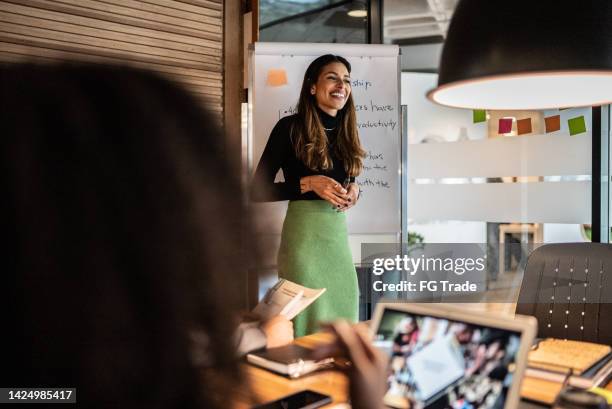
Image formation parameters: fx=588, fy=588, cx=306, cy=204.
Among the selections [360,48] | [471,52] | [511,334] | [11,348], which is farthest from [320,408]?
[360,48]

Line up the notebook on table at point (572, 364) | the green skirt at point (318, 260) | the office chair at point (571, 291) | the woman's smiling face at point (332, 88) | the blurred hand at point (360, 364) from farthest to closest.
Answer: the woman's smiling face at point (332, 88), the green skirt at point (318, 260), the office chair at point (571, 291), the notebook on table at point (572, 364), the blurred hand at point (360, 364)

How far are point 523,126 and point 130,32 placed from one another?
2587 millimetres

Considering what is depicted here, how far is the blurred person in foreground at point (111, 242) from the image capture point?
1.45 ft

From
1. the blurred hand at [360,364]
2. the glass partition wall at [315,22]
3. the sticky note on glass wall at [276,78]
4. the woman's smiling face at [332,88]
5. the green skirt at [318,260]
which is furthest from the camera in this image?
the glass partition wall at [315,22]

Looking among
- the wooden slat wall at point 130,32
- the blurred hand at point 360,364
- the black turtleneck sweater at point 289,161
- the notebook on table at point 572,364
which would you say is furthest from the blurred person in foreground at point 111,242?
the black turtleneck sweater at point 289,161

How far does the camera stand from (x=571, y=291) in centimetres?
221

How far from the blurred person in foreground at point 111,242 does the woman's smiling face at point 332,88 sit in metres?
2.90

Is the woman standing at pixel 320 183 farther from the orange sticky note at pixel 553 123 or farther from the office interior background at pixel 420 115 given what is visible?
the orange sticky note at pixel 553 123

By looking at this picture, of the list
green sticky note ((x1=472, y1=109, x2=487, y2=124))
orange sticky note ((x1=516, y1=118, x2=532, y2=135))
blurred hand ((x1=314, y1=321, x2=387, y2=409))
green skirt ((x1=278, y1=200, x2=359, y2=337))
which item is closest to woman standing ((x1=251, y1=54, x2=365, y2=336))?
green skirt ((x1=278, y1=200, x2=359, y2=337))

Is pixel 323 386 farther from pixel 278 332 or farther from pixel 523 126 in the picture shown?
pixel 523 126

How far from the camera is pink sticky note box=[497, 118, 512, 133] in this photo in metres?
4.05

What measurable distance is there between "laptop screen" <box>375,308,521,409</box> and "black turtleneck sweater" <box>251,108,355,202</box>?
6.59ft

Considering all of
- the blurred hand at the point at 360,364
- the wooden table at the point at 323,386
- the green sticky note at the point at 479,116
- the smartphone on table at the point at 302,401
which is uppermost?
the green sticky note at the point at 479,116

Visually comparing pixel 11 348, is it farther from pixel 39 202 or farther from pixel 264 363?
pixel 264 363
